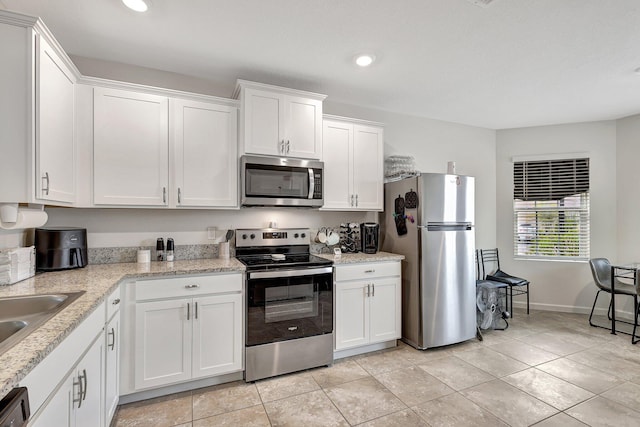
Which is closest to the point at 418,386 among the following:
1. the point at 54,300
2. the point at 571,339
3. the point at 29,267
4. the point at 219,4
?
the point at 571,339

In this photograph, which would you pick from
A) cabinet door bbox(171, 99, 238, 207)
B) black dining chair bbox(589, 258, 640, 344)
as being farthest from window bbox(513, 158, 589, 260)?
cabinet door bbox(171, 99, 238, 207)

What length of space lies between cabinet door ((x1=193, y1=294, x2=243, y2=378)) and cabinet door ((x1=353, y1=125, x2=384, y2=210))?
5.30 feet

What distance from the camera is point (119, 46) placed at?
2.35 metres

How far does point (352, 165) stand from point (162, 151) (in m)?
1.75

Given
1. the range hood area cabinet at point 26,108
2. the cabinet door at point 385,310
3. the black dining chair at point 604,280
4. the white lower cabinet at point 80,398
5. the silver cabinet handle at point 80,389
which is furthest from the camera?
the black dining chair at point 604,280

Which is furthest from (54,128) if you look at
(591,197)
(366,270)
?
(591,197)

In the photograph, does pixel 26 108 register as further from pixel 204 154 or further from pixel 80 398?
pixel 80 398

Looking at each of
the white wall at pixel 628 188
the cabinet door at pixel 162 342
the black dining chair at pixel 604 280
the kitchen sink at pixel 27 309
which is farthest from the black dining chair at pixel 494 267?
the kitchen sink at pixel 27 309

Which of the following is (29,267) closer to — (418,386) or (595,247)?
(418,386)

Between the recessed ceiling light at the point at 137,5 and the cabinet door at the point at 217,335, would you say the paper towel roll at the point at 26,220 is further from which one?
the recessed ceiling light at the point at 137,5

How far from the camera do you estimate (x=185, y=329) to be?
220 cm

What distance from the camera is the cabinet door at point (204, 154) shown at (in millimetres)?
2488

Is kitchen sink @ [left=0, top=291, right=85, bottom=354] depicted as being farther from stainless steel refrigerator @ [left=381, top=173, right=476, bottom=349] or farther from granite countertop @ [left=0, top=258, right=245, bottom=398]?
stainless steel refrigerator @ [left=381, top=173, right=476, bottom=349]

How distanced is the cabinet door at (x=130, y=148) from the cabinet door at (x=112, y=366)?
91 cm
